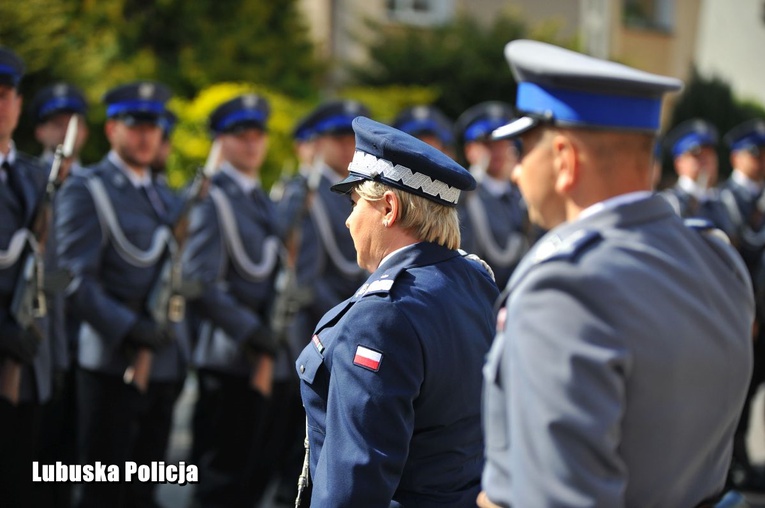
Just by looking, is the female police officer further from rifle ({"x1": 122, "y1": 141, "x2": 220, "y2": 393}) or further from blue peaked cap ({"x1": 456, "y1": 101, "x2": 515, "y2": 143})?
blue peaked cap ({"x1": 456, "y1": 101, "x2": 515, "y2": 143})

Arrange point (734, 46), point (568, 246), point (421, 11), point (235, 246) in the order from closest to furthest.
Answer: point (568, 246) → point (235, 246) → point (421, 11) → point (734, 46)

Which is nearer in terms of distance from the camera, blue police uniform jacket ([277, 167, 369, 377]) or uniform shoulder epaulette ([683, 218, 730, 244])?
uniform shoulder epaulette ([683, 218, 730, 244])

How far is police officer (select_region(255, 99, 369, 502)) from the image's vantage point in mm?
6430

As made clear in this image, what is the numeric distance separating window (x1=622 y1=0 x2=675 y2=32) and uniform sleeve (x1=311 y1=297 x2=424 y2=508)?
21.0 meters

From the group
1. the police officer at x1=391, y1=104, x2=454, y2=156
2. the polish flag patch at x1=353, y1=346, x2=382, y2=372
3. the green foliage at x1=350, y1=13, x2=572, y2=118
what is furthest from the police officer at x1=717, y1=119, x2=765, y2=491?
the green foliage at x1=350, y1=13, x2=572, y2=118

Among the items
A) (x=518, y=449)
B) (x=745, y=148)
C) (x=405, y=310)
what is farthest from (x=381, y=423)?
(x=745, y=148)

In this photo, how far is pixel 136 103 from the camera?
5.87m

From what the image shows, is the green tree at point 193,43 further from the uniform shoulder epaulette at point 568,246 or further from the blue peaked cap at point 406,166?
the uniform shoulder epaulette at point 568,246

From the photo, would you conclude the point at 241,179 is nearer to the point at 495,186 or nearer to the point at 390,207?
the point at 495,186

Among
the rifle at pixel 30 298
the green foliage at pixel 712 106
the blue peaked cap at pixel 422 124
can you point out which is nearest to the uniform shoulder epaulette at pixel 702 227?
the rifle at pixel 30 298

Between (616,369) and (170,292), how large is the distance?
4.03 m

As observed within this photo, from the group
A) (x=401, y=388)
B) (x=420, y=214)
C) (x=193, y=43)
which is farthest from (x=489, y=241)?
(x=193, y=43)

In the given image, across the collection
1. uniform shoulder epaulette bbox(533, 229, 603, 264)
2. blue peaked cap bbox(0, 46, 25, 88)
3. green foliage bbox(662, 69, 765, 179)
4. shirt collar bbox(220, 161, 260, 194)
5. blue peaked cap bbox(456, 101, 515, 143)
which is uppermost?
uniform shoulder epaulette bbox(533, 229, 603, 264)

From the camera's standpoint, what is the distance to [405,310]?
2.70m
